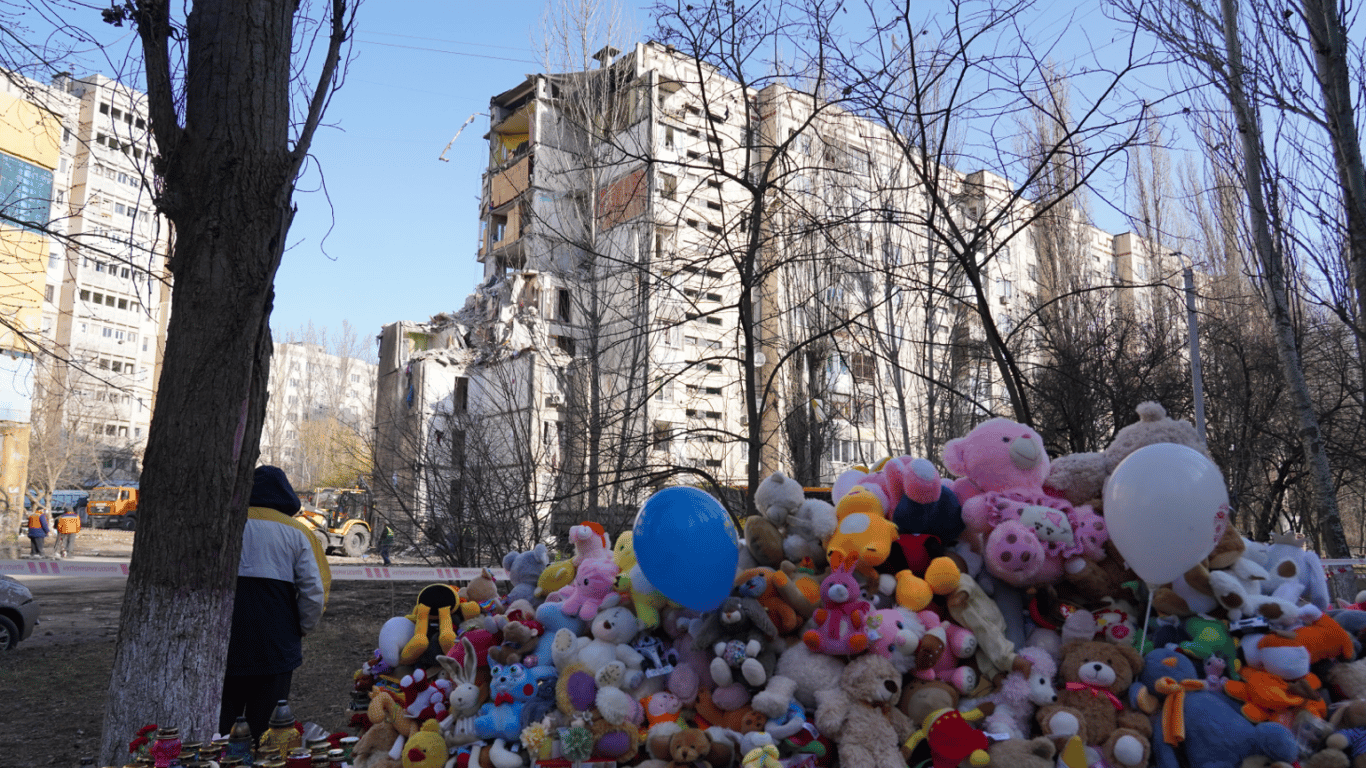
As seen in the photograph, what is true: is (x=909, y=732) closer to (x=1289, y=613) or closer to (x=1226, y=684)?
(x=1226, y=684)

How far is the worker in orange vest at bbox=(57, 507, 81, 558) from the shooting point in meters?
21.8

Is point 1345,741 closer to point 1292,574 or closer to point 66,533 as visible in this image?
point 1292,574

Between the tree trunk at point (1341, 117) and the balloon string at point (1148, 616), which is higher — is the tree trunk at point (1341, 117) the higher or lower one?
the higher one

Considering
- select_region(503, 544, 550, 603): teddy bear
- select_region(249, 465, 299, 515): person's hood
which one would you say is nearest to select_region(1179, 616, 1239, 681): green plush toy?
select_region(503, 544, 550, 603): teddy bear

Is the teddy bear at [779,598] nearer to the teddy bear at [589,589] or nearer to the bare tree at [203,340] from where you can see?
the teddy bear at [589,589]

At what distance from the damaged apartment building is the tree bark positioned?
2.50m

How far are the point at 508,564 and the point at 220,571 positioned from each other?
1241 millimetres

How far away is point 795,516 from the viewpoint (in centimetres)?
351

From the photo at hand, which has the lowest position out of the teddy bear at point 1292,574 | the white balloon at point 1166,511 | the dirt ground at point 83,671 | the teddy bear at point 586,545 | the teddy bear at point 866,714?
the dirt ground at point 83,671

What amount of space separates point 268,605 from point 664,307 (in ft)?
35.6

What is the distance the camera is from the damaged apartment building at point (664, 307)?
6.75 metres

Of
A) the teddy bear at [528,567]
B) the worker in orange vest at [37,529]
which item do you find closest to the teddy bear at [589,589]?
the teddy bear at [528,567]

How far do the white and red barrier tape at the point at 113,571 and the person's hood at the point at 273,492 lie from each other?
2.35ft

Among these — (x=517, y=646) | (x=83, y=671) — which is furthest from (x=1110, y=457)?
(x=83, y=671)
